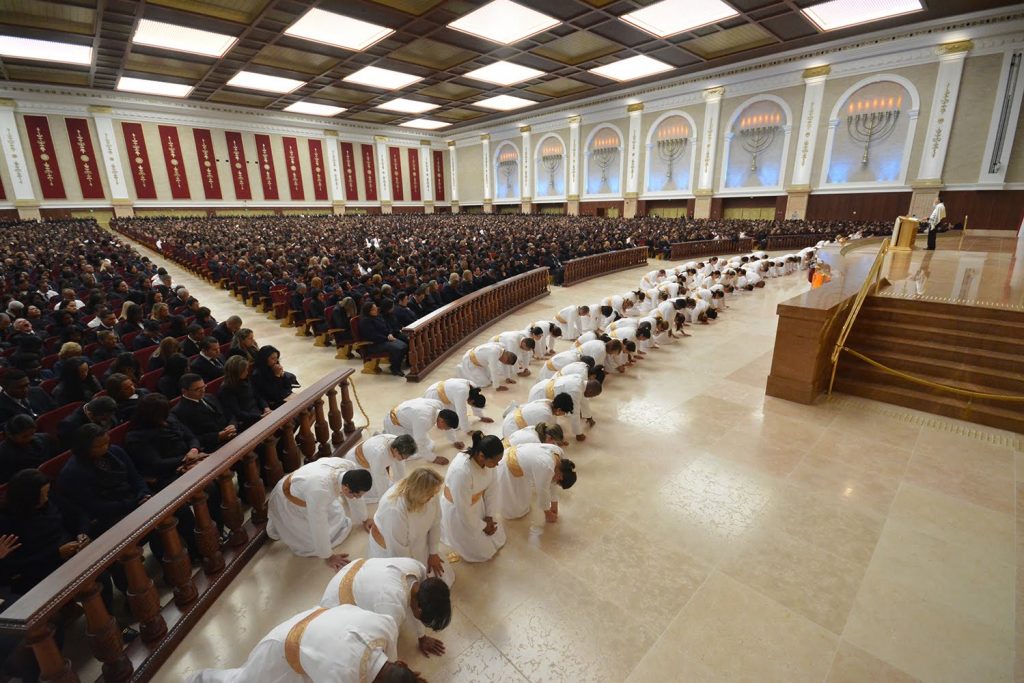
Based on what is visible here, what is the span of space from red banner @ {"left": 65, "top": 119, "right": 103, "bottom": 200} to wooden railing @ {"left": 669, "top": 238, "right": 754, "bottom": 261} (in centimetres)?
3013

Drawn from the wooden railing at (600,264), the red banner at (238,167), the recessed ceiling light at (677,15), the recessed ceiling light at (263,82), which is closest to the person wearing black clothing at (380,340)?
the wooden railing at (600,264)

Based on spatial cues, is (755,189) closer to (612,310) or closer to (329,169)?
(612,310)

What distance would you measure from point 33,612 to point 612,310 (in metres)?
6.71

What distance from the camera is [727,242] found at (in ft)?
55.3

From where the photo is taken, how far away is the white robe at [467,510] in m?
2.78

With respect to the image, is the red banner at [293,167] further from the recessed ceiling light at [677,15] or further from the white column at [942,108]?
the white column at [942,108]

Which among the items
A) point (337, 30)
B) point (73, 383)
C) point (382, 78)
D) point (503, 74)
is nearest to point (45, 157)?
point (382, 78)

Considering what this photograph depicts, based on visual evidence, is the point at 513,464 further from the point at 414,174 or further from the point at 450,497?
the point at 414,174

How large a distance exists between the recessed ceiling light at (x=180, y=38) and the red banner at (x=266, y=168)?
1192 centimetres

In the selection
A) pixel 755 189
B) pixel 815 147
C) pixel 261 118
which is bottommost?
pixel 755 189

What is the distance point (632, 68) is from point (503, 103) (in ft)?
31.2

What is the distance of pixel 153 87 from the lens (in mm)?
24000

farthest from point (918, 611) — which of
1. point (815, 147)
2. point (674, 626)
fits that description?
point (815, 147)

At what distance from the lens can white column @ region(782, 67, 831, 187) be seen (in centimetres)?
2009
